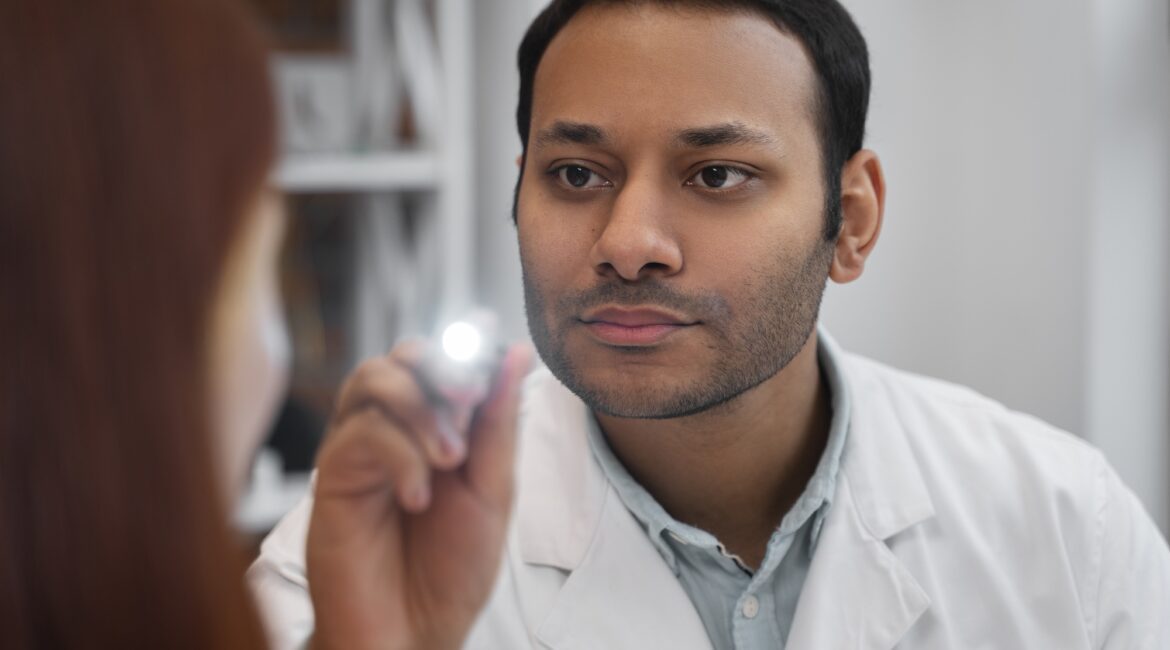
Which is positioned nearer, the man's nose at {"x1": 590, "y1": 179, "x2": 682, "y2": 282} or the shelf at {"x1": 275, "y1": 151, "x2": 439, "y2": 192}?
the man's nose at {"x1": 590, "y1": 179, "x2": 682, "y2": 282}

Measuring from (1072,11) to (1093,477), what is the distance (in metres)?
0.82

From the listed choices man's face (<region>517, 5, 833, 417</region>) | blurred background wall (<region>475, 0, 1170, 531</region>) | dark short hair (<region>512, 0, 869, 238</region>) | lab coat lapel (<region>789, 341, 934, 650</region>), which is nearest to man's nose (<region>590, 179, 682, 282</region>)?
man's face (<region>517, 5, 833, 417</region>)

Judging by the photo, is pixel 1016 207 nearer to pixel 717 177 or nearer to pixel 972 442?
pixel 972 442

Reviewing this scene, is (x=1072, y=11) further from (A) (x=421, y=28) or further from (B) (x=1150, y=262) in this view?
(A) (x=421, y=28)

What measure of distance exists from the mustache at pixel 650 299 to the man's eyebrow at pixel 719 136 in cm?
12

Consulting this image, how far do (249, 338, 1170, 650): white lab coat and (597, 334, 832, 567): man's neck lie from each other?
0.21 ft

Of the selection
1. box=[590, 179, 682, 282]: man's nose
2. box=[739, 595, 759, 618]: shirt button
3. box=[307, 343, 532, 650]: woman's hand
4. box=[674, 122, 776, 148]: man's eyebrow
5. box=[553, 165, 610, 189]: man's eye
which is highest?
box=[674, 122, 776, 148]: man's eyebrow

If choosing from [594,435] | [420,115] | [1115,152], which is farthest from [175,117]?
[1115,152]

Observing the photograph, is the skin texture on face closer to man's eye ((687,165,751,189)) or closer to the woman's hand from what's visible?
the woman's hand

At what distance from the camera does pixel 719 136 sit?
87 cm

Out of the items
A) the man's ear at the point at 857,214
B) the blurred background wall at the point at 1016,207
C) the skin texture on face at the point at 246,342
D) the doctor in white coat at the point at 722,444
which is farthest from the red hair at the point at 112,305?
the blurred background wall at the point at 1016,207

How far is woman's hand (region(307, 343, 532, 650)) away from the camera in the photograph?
62 cm

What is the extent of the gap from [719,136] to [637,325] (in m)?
0.17

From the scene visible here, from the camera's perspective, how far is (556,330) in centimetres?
92
